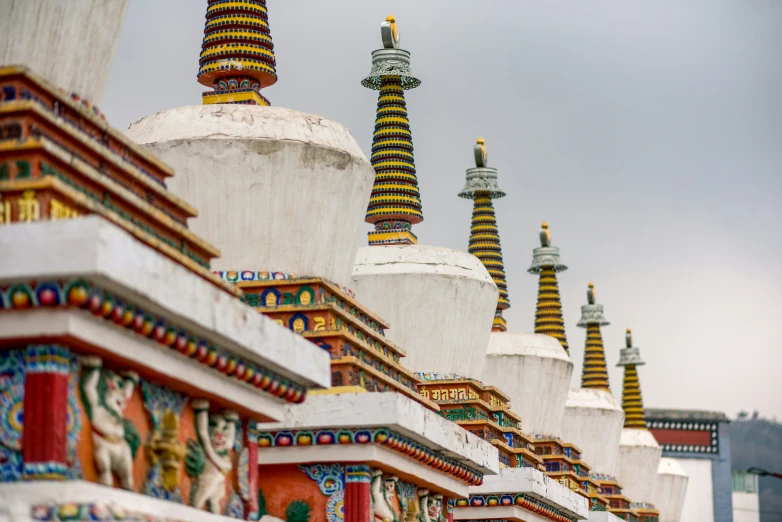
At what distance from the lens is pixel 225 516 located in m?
9.42

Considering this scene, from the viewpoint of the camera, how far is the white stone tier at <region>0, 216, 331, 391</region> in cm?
721

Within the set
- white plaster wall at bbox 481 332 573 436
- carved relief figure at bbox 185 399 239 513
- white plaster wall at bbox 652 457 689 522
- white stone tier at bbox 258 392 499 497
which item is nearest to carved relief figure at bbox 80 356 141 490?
carved relief figure at bbox 185 399 239 513

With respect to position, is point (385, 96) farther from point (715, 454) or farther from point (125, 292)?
point (715, 454)

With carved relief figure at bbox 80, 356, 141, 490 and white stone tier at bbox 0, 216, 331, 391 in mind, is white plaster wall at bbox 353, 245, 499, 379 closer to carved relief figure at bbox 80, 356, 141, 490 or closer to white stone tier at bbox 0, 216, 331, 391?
white stone tier at bbox 0, 216, 331, 391

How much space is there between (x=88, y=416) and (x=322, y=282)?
4.95 m

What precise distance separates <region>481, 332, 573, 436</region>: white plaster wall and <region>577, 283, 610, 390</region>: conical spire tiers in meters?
13.2

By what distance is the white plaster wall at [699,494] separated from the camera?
5244 cm

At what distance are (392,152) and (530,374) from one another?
564 centimetres

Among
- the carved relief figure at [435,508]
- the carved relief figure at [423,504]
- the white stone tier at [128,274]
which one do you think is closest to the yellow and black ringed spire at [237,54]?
the carved relief figure at [423,504]

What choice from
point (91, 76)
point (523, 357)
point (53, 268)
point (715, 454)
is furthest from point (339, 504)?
point (715, 454)

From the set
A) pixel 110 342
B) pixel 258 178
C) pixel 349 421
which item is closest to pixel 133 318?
pixel 110 342

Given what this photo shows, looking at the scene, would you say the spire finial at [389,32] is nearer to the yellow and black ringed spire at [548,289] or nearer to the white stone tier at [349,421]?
the white stone tier at [349,421]

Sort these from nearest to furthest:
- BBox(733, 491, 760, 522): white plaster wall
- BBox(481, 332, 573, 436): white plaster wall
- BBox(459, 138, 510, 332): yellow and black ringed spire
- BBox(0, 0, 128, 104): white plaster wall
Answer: BBox(0, 0, 128, 104): white plaster wall
BBox(481, 332, 573, 436): white plaster wall
BBox(459, 138, 510, 332): yellow and black ringed spire
BBox(733, 491, 760, 522): white plaster wall

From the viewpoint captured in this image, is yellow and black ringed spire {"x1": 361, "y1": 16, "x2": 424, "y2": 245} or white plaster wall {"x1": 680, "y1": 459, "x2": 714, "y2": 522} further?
white plaster wall {"x1": 680, "y1": 459, "x2": 714, "y2": 522}
